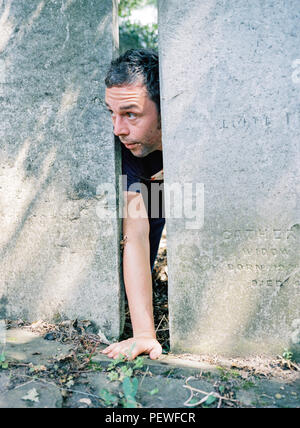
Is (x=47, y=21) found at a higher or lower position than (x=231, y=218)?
higher

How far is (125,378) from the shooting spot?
198 centimetres

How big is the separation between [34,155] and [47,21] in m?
0.90

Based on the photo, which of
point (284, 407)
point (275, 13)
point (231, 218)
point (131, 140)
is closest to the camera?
point (284, 407)

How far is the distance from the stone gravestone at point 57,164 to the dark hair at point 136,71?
11cm

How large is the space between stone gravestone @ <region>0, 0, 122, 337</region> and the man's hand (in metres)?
0.24

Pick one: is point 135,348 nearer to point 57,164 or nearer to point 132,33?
point 57,164

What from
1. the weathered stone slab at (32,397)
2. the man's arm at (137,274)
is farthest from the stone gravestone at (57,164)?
the weathered stone slab at (32,397)

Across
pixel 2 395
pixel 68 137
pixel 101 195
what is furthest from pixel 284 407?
pixel 68 137

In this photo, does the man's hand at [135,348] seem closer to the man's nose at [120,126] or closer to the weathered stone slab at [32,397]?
the weathered stone slab at [32,397]

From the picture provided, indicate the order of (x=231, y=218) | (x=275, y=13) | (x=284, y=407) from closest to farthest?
1. (x=284, y=407)
2. (x=275, y=13)
3. (x=231, y=218)

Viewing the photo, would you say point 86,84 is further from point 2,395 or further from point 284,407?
point 284,407

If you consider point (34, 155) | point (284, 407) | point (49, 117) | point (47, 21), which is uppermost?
point (47, 21)

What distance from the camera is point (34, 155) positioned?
107 inches

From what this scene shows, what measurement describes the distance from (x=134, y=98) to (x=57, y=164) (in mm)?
706
